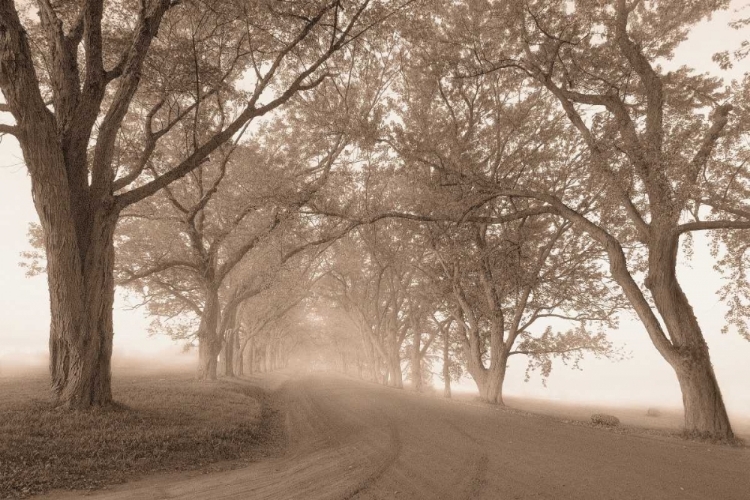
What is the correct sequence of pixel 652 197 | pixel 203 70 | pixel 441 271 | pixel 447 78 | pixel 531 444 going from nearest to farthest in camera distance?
1. pixel 531 444
2. pixel 652 197
3. pixel 203 70
4. pixel 447 78
5. pixel 441 271

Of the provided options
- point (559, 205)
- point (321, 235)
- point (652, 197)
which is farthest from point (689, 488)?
point (321, 235)

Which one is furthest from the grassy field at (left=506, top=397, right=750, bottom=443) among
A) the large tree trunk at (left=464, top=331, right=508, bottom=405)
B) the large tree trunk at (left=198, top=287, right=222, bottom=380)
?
the large tree trunk at (left=198, top=287, right=222, bottom=380)

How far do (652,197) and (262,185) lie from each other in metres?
14.1

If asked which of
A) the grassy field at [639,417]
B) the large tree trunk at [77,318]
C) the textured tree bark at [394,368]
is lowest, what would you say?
the grassy field at [639,417]

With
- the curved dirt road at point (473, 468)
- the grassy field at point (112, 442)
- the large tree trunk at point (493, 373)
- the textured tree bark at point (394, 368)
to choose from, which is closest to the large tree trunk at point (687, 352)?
the curved dirt road at point (473, 468)

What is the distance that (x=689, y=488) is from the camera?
551 cm

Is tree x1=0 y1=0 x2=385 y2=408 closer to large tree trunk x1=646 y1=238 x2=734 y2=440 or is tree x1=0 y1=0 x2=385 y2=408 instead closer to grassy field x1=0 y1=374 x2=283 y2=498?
grassy field x1=0 y1=374 x2=283 y2=498

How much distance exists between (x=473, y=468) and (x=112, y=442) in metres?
6.30

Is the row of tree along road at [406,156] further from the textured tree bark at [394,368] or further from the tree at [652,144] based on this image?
the textured tree bark at [394,368]

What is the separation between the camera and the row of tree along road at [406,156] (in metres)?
8.49

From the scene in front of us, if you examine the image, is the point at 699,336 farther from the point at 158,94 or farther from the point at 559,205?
the point at 158,94

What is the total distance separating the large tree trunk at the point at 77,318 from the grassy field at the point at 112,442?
19.1 inches

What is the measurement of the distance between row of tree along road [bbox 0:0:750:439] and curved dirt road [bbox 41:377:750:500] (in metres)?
3.52

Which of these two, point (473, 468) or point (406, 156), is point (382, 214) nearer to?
point (406, 156)
